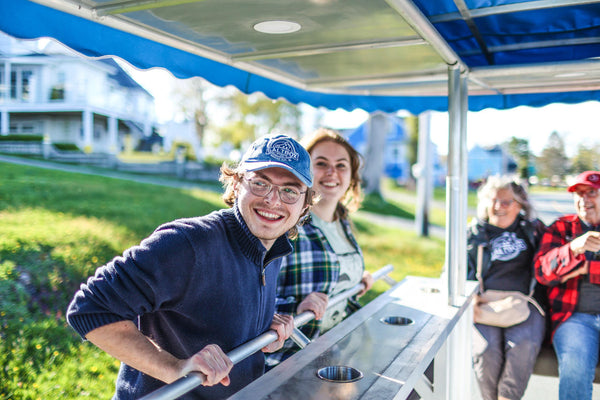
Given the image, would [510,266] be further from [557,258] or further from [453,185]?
[453,185]

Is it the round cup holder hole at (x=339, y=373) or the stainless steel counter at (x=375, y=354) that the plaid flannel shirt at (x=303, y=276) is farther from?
the round cup holder hole at (x=339, y=373)

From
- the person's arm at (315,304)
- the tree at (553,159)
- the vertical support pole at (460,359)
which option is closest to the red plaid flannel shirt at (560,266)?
the vertical support pole at (460,359)

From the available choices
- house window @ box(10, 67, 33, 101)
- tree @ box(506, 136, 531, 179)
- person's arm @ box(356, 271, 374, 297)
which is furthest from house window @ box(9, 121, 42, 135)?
person's arm @ box(356, 271, 374, 297)

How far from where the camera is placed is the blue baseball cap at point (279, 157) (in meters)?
1.90

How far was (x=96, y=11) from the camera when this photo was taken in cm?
208

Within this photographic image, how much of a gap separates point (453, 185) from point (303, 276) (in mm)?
921

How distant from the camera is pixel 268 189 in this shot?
194 centimetres

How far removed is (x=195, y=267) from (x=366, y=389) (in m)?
0.69

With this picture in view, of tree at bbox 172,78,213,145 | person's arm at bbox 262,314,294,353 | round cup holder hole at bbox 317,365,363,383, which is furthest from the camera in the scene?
tree at bbox 172,78,213,145

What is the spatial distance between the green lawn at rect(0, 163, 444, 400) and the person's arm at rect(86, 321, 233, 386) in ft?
13.2

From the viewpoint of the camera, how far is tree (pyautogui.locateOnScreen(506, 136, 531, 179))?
892cm

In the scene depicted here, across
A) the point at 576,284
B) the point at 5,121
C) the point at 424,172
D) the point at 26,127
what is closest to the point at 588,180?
the point at 576,284

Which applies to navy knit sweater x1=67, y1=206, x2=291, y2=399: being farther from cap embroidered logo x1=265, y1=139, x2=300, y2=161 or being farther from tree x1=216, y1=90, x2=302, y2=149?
tree x1=216, y1=90, x2=302, y2=149

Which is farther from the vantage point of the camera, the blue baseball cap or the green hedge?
the green hedge
